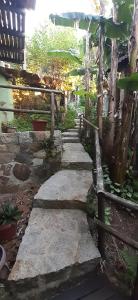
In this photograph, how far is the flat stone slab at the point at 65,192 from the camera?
3.31 m

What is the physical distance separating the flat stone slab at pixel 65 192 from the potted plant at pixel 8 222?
0.37 metres

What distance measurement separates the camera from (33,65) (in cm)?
1722

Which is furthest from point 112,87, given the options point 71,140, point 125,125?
point 71,140

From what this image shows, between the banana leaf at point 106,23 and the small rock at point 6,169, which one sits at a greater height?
the banana leaf at point 106,23

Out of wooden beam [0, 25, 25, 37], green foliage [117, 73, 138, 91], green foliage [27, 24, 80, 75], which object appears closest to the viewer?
green foliage [117, 73, 138, 91]

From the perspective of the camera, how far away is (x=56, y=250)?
2.52 metres

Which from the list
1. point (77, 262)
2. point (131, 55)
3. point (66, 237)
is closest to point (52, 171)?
point (66, 237)

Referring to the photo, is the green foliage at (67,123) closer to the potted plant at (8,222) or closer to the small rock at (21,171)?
the small rock at (21,171)

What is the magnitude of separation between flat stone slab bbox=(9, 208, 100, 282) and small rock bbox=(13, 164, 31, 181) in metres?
1.38

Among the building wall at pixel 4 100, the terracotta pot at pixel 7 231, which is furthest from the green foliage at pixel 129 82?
the building wall at pixel 4 100

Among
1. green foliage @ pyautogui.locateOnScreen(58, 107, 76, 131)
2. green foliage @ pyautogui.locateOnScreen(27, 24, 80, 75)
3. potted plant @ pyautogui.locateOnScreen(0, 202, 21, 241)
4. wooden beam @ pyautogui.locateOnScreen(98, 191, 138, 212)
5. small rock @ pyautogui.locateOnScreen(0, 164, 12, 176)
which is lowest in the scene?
potted plant @ pyautogui.locateOnScreen(0, 202, 21, 241)

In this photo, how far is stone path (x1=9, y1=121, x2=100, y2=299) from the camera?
230 cm

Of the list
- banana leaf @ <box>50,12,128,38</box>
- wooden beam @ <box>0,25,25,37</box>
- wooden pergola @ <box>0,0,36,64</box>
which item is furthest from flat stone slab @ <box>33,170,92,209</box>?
banana leaf @ <box>50,12,128,38</box>

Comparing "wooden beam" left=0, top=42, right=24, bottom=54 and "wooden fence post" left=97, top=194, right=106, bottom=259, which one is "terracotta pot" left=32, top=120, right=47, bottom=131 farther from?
"wooden fence post" left=97, top=194, right=106, bottom=259
